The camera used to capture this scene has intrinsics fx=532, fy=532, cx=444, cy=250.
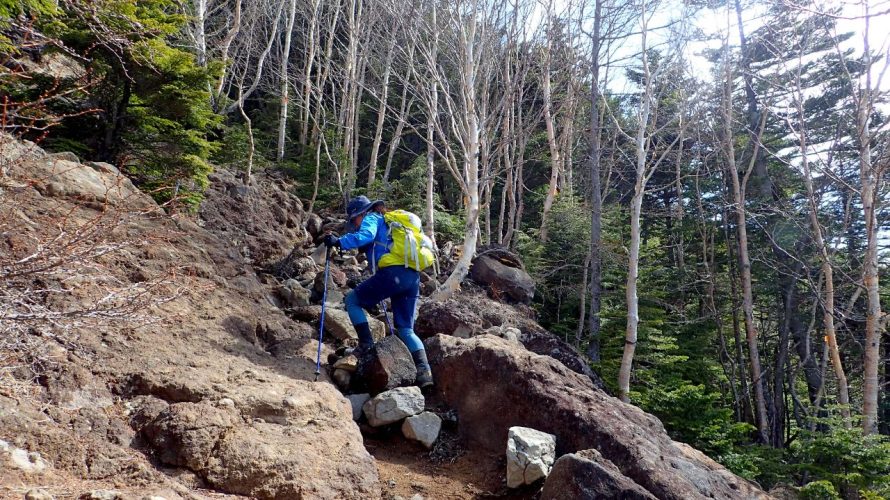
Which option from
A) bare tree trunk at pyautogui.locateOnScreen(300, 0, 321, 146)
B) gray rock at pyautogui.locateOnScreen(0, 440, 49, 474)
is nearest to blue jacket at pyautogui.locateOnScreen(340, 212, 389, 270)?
gray rock at pyautogui.locateOnScreen(0, 440, 49, 474)

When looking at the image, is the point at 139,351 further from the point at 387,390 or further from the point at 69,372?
the point at 387,390

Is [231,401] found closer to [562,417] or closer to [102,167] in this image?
[562,417]

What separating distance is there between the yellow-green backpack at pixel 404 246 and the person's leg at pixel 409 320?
4.6 inches

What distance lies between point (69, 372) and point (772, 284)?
1601 centimetres

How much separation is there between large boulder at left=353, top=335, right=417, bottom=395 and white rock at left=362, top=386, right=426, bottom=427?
0.19m

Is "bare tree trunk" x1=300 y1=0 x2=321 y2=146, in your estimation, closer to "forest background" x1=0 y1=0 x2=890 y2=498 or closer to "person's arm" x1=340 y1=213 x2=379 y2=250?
"forest background" x1=0 y1=0 x2=890 y2=498

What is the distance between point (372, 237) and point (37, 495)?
3492mm

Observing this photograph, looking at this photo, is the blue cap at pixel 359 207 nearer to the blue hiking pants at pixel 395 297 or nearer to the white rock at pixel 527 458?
the blue hiking pants at pixel 395 297

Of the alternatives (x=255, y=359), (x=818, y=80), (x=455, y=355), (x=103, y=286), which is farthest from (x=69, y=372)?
(x=818, y=80)

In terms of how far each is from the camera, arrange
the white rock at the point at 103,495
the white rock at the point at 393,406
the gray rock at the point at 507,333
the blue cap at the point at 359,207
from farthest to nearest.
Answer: the gray rock at the point at 507,333 → the blue cap at the point at 359,207 → the white rock at the point at 393,406 → the white rock at the point at 103,495

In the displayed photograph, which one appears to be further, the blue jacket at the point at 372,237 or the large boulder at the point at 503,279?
the large boulder at the point at 503,279

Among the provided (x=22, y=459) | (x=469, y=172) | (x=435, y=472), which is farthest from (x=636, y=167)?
(x=22, y=459)

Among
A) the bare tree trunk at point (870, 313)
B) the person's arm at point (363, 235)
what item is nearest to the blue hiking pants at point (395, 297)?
the person's arm at point (363, 235)

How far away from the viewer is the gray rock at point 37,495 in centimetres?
238
